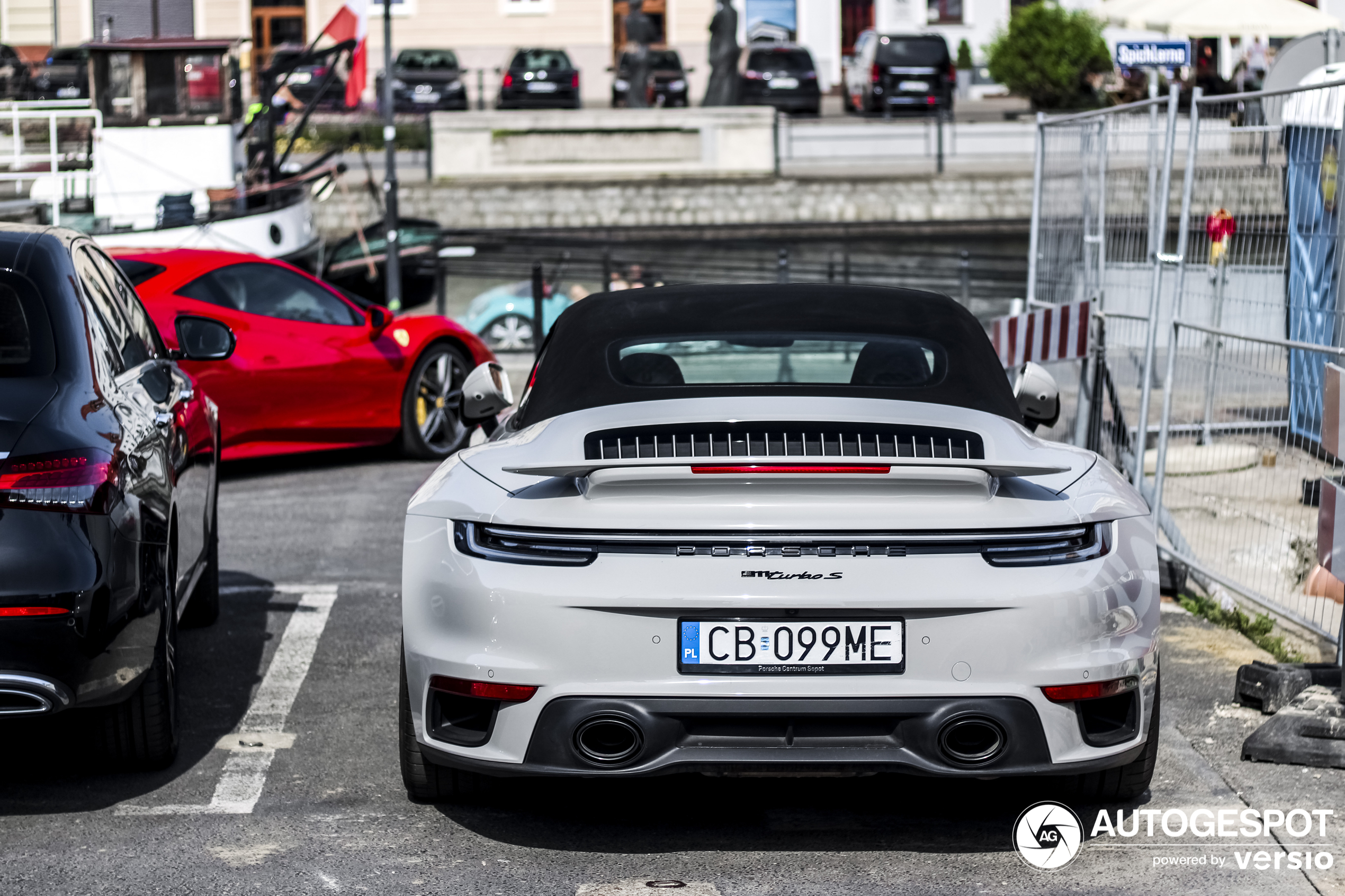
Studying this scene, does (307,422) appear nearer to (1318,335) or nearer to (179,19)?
(1318,335)

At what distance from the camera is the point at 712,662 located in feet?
12.9

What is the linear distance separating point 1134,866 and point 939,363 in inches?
55.8

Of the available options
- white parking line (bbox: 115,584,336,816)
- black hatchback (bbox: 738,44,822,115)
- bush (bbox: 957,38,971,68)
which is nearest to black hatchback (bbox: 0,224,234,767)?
white parking line (bbox: 115,584,336,816)

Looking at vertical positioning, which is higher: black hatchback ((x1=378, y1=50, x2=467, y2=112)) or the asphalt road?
black hatchback ((x1=378, y1=50, x2=467, y2=112))

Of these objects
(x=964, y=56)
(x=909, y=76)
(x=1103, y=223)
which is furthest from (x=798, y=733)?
(x=964, y=56)

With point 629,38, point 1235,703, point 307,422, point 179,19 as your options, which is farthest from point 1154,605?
point 629,38

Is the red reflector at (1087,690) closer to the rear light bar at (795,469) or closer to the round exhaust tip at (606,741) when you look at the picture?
the rear light bar at (795,469)

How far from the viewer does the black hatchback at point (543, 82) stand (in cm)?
3975

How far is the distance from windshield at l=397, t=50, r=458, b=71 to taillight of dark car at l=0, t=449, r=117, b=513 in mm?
38496

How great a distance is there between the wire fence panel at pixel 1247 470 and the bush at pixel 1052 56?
3450 cm

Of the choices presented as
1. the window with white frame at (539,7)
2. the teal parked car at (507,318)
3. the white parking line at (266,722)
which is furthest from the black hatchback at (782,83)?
the white parking line at (266,722)

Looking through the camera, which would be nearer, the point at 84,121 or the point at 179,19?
the point at 84,121

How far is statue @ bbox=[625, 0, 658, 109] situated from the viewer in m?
33.4

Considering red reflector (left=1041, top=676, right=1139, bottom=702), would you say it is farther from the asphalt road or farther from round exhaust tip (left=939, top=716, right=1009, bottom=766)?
the asphalt road
